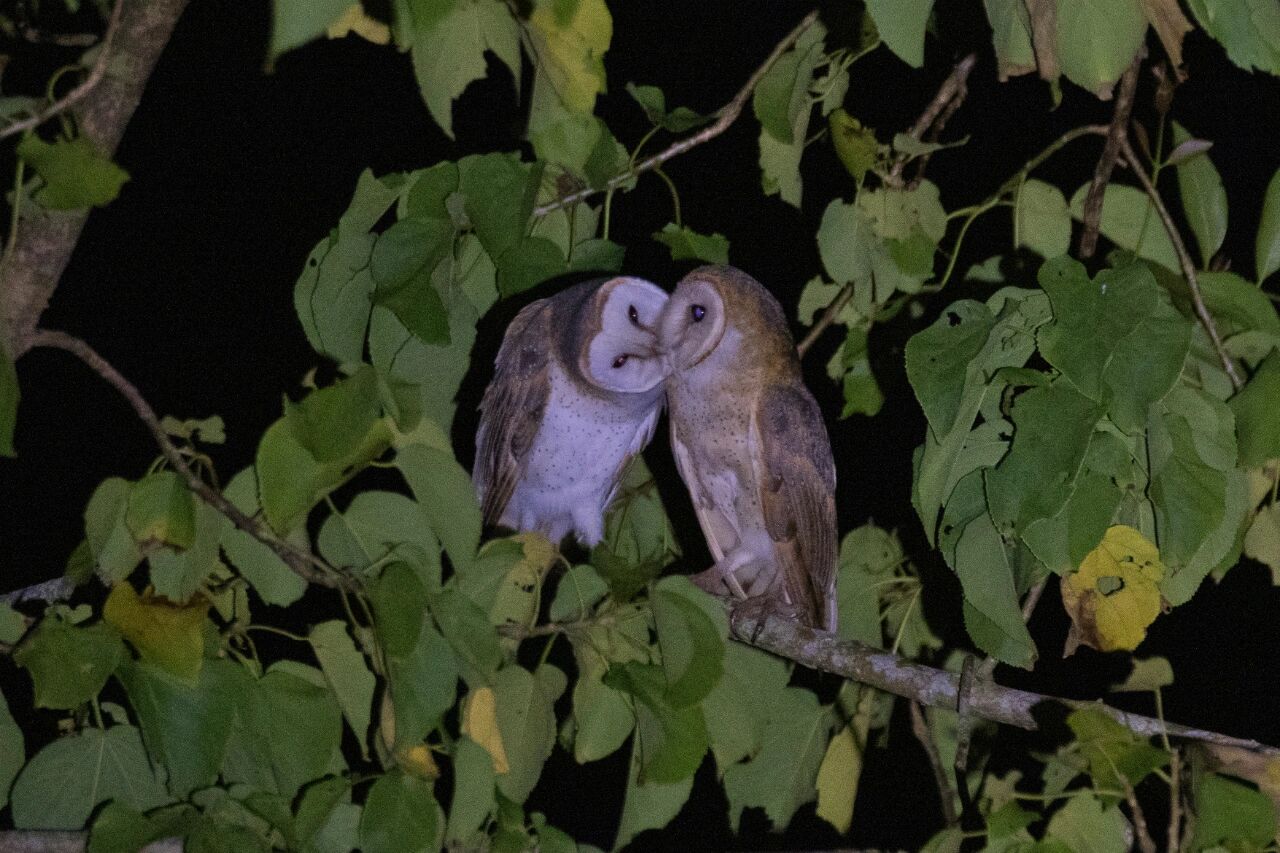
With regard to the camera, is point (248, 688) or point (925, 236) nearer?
point (248, 688)

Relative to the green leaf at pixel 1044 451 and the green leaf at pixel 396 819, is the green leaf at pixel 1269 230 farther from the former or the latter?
the green leaf at pixel 396 819

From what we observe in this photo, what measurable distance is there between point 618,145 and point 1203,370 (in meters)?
0.46

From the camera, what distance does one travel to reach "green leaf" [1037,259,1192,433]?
0.75 m

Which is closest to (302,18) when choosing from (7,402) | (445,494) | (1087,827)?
(7,402)

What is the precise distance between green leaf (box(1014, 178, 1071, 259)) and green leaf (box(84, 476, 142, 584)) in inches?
29.2

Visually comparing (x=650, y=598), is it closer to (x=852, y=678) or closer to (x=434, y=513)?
(x=434, y=513)

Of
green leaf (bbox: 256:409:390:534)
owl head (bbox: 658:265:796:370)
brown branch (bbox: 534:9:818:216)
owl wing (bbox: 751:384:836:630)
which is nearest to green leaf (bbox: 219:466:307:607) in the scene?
green leaf (bbox: 256:409:390:534)

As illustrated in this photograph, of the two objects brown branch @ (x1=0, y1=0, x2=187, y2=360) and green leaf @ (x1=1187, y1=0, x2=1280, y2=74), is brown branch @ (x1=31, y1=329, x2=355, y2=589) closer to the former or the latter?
brown branch @ (x1=0, y1=0, x2=187, y2=360)

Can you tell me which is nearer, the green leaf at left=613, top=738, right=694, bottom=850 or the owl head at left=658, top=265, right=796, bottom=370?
the green leaf at left=613, top=738, right=694, bottom=850

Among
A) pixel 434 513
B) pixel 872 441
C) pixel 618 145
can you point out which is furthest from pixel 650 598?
pixel 872 441

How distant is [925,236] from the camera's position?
122 centimetres

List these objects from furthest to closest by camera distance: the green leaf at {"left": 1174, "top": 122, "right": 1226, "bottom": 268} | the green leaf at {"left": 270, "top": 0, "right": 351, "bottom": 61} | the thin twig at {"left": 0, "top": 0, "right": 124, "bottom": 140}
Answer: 1. the green leaf at {"left": 1174, "top": 122, "right": 1226, "bottom": 268}
2. the thin twig at {"left": 0, "top": 0, "right": 124, "bottom": 140}
3. the green leaf at {"left": 270, "top": 0, "right": 351, "bottom": 61}

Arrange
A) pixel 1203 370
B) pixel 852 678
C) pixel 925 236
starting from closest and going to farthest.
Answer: pixel 1203 370
pixel 852 678
pixel 925 236

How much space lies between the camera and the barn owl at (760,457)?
155cm
